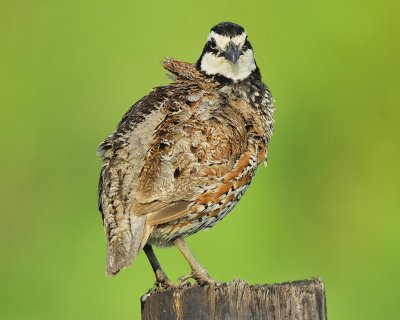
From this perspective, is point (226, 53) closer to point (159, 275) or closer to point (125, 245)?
point (159, 275)

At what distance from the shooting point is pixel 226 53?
7.09 metres

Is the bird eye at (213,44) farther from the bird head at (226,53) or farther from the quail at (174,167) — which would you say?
the quail at (174,167)

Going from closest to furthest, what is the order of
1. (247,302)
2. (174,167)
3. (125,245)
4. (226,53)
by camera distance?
1. (247,302)
2. (125,245)
3. (174,167)
4. (226,53)

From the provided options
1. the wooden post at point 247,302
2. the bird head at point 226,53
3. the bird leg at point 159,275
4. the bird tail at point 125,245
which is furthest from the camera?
the bird head at point 226,53

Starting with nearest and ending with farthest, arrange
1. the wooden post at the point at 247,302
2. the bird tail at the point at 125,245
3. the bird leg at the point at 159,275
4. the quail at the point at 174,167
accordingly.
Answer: the wooden post at the point at 247,302, the bird tail at the point at 125,245, the quail at the point at 174,167, the bird leg at the point at 159,275

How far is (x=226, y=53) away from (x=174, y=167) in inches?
46.9

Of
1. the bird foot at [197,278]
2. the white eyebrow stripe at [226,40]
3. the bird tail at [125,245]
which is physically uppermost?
the white eyebrow stripe at [226,40]

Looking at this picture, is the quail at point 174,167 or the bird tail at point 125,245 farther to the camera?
the quail at point 174,167

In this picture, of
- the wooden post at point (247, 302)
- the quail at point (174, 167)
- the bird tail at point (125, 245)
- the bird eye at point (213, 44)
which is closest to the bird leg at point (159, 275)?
the quail at point (174, 167)

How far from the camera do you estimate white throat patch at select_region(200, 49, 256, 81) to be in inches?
280

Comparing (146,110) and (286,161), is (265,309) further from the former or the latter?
(286,161)

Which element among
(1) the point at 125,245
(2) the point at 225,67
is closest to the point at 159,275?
(1) the point at 125,245

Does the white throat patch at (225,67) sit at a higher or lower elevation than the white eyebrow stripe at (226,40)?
lower

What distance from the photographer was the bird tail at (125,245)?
19.4ft
